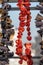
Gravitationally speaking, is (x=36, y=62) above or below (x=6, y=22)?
below

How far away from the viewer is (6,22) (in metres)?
0.94

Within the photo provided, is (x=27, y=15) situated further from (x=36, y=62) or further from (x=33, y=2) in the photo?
(x=36, y=62)

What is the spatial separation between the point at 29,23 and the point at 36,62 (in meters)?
0.22

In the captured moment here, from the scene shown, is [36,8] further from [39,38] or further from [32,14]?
[39,38]

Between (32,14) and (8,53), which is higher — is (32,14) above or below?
above

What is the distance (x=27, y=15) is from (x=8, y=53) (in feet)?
0.66

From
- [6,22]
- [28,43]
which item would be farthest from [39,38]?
[6,22]

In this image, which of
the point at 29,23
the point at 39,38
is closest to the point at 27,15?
the point at 29,23

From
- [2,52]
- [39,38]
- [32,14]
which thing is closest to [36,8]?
[32,14]

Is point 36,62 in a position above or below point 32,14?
below

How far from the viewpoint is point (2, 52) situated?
942 millimetres

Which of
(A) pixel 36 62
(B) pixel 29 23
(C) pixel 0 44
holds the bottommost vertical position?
(A) pixel 36 62

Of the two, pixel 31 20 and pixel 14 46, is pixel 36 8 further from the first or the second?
pixel 14 46

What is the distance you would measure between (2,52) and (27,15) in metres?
0.21
